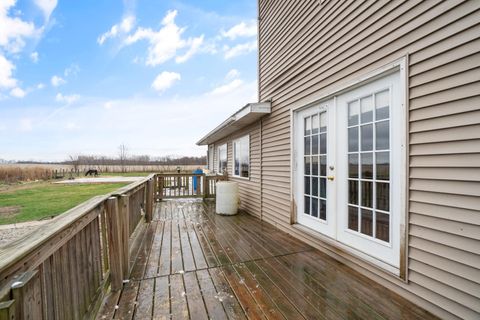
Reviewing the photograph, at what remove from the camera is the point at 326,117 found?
3.17 meters

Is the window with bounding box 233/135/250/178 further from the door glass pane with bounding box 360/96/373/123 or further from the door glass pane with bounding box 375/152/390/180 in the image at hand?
the door glass pane with bounding box 375/152/390/180

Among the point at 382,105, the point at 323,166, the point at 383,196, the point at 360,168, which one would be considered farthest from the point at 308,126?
the point at 383,196

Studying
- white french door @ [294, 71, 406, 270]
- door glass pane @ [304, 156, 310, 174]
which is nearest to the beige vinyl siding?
white french door @ [294, 71, 406, 270]

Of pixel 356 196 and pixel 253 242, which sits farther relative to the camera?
pixel 253 242

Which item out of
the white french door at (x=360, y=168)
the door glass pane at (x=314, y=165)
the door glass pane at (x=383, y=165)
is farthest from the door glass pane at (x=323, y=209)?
the door glass pane at (x=383, y=165)

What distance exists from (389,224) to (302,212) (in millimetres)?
1534

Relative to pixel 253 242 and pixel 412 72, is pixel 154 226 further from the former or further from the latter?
pixel 412 72

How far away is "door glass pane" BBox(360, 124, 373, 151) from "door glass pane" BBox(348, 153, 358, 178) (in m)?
0.16

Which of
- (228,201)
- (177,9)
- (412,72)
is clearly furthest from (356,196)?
(177,9)

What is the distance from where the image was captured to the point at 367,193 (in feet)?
8.20

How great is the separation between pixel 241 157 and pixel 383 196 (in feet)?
14.4

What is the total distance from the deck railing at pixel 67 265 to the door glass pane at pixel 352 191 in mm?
2540

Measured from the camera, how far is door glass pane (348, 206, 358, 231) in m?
2.65

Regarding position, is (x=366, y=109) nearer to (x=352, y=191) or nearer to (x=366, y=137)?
(x=366, y=137)
